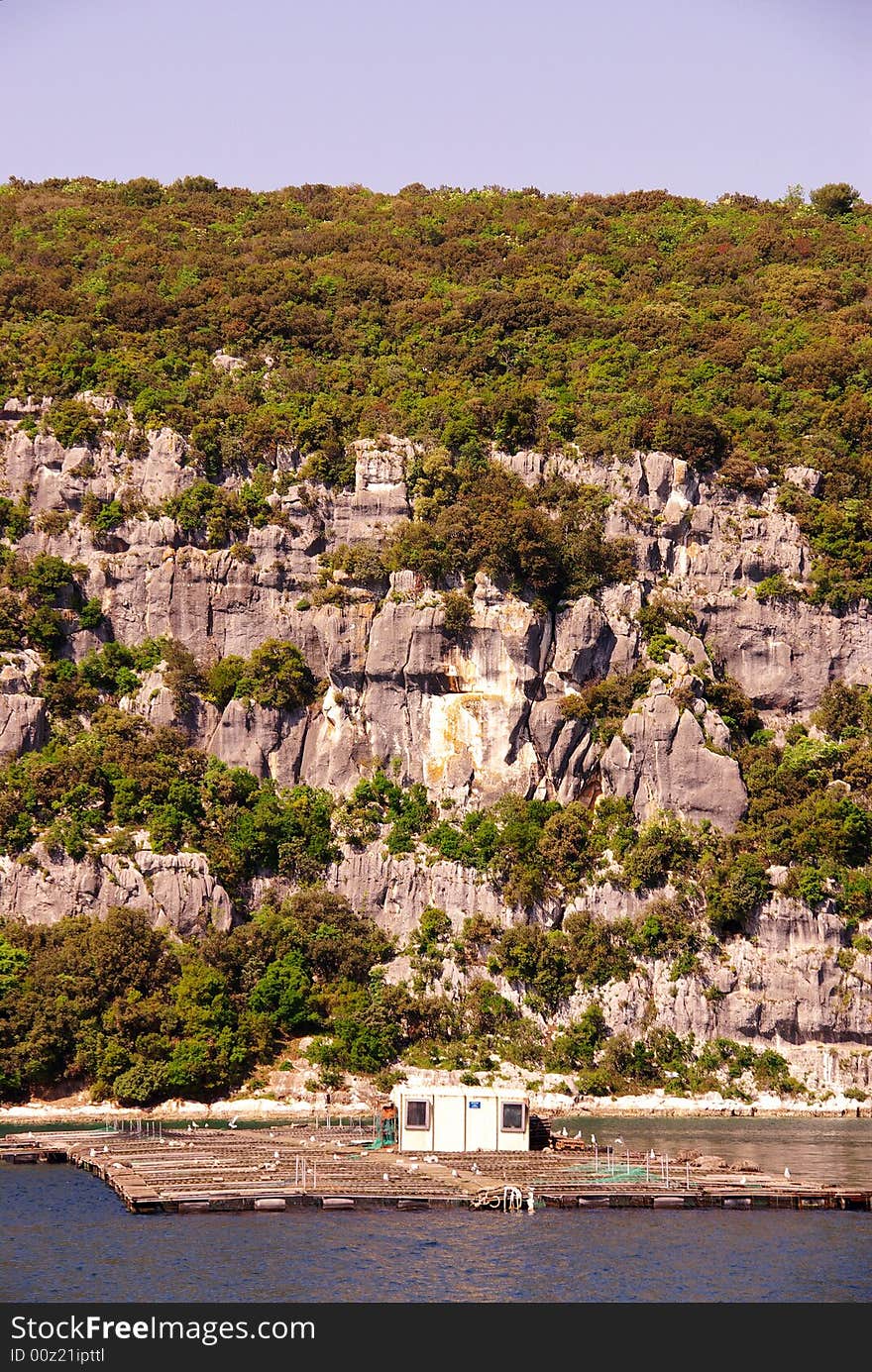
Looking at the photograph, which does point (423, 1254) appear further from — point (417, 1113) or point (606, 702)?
point (606, 702)

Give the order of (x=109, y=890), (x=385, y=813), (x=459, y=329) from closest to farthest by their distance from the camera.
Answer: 1. (x=109, y=890)
2. (x=385, y=813)
3. (x=459, y=329)

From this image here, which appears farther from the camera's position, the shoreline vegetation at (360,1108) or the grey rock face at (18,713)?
the grey rock face at (18,713)

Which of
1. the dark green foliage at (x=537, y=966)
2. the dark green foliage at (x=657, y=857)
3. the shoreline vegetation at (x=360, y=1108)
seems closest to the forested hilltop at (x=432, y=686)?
the dark green foliage at (x=537, y=966)

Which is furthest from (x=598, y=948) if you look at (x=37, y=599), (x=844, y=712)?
(x=37, y=599)

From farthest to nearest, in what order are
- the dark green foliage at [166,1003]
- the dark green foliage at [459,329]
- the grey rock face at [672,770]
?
the dark green foliage at [459,329]
the grey rock face at [672,770]
the dark green foliage at [166,1003]

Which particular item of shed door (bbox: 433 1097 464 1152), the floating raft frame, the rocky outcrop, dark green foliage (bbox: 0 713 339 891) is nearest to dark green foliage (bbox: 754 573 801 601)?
dark green foliage (bbox: 0 713 339 891)

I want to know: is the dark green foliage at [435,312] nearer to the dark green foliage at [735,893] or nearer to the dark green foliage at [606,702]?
the dark green foliage at [606,702]
